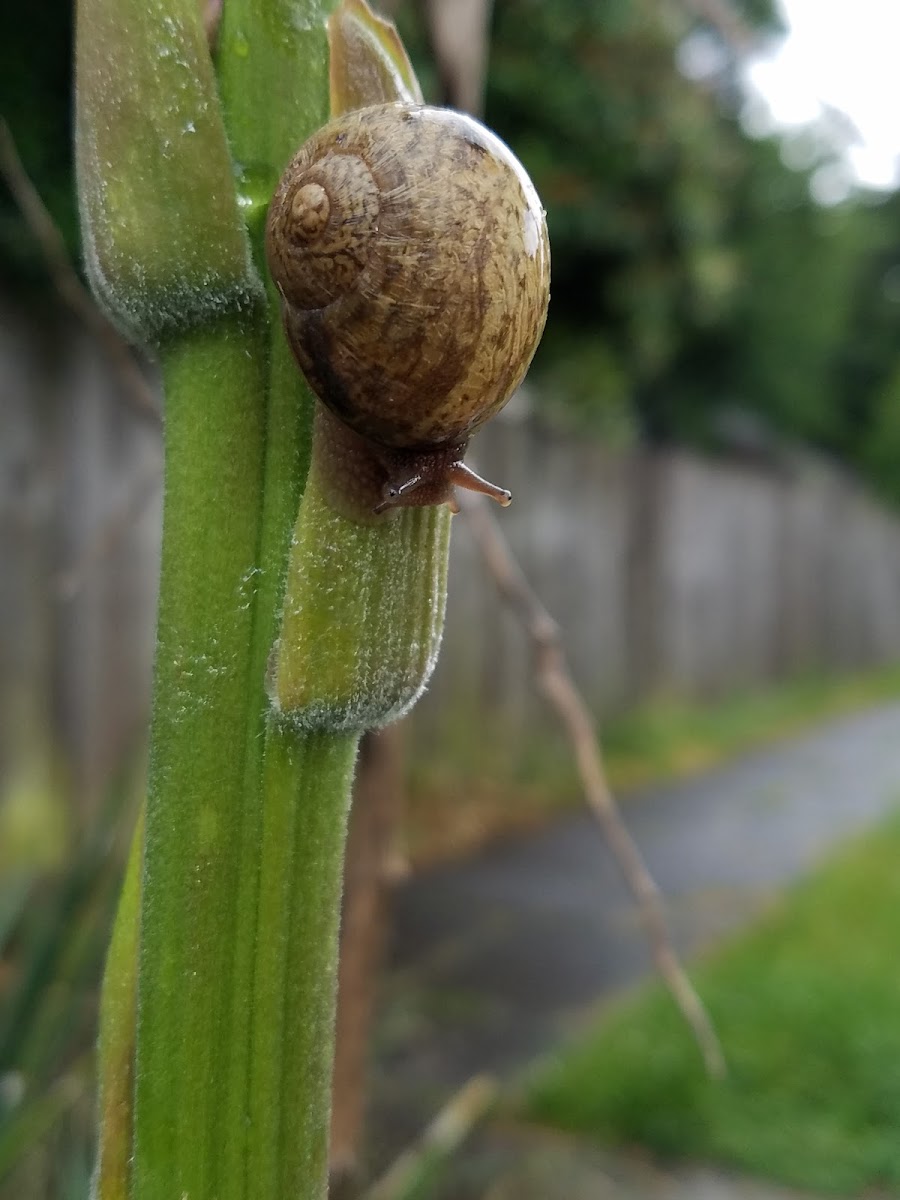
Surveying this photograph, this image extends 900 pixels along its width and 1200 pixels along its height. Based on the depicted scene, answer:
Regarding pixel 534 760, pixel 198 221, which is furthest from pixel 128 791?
pixel 534 760

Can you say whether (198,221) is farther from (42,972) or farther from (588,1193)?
(588,1193)

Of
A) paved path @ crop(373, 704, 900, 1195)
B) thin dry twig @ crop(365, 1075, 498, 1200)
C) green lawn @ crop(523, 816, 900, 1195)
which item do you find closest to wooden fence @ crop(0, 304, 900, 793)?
thin dry twig @ crop(365, 1075, 498, 1200)

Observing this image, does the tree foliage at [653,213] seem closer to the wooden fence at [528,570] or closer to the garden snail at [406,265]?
the wooden fence at [528,570]

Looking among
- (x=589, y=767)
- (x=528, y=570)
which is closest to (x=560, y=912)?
(x=528, y=570)

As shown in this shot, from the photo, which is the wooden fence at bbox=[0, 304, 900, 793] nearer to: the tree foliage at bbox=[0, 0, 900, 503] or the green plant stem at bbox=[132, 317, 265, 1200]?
the tree foliage at bbox=[0, 0, 900, 503]

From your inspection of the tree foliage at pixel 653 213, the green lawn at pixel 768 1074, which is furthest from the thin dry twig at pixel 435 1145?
the green lawn at pixel 768 1074

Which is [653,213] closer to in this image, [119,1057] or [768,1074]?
[768,1074]
